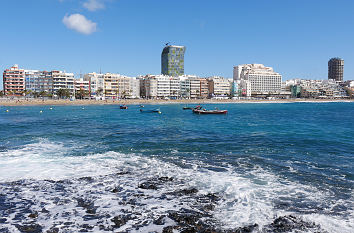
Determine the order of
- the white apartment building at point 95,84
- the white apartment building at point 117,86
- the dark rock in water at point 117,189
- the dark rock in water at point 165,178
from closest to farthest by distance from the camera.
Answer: the dark rock in water at point 117,189 < the dark rock in water at point 165,178 < the white apartment building at point 95,84 < the white apartment building at point 117,86

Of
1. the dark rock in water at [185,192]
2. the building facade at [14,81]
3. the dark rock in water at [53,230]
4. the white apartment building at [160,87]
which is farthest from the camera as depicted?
the white apartment building at [160,87]

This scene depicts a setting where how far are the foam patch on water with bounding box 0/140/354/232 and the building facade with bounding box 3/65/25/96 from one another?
458 ft

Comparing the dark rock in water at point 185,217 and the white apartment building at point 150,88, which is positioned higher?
the white apartment building at point 150,88

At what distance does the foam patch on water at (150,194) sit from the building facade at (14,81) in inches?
5493

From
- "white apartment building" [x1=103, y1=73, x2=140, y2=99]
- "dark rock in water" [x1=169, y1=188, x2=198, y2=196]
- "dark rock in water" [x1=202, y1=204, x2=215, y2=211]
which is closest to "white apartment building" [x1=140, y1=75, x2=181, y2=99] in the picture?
"white apartment building" [x1=103, y1=73, x2=140, y2=99]

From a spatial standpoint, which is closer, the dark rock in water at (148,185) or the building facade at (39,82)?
the dark rock in water at (148,185)

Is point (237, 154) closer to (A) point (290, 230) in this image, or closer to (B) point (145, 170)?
(B) point (145, 170)

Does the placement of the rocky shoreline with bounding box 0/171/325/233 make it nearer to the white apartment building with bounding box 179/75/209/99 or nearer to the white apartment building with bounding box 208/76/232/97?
the white apartment building with bounding box 179/75/209/99

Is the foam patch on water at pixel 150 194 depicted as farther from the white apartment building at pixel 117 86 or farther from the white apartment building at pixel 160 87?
the white apartment building at pixel 160 87

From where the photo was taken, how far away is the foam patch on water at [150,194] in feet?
29.0

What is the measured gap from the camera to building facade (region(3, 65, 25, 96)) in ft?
450

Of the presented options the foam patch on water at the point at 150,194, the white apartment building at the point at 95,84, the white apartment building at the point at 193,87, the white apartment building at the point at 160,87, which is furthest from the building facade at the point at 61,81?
the foam patch on water at the point at 150,194

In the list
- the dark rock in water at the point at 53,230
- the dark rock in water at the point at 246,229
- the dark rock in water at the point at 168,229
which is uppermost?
the dark rock in water at the point at 53,230

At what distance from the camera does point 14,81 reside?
13838 cm
